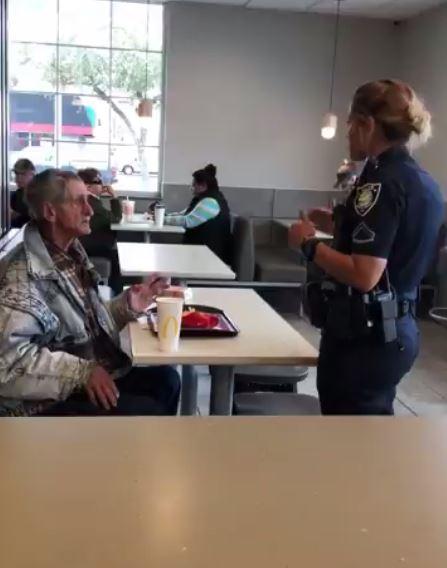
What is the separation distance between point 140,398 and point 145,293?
1.15ft

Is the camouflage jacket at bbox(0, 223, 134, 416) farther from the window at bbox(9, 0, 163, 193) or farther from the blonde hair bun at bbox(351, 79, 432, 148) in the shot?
the window at bbox(9, 0, 163, 193)

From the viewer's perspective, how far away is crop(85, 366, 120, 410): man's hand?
200 centimetres

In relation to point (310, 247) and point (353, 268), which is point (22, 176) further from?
point (353, 268)

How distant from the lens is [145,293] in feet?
7.82

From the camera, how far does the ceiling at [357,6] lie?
21.3 ft

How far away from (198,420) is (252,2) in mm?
6196

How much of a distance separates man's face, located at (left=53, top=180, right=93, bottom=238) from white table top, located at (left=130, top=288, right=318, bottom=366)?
1.14 feet

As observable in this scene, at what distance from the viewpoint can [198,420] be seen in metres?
1.29

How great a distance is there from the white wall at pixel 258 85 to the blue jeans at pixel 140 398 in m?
4.90

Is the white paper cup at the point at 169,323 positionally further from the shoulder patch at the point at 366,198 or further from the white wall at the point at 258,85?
the white wall at the point at 258,85

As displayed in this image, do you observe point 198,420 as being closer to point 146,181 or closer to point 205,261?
point 205,261

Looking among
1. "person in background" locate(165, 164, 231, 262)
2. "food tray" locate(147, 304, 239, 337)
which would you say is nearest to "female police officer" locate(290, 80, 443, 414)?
"food tray" locate(147, 304, 239, 337)

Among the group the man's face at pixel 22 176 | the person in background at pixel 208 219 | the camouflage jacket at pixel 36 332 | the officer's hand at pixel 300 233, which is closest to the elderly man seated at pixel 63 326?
the camouflage jacket at pixel 36 332

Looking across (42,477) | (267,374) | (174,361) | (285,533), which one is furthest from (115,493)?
(267,374)
